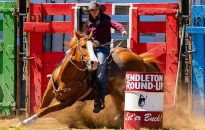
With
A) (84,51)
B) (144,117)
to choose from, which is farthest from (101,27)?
(144,117)

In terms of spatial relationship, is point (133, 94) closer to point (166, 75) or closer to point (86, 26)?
point (86, 26)

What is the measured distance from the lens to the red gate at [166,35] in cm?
1133

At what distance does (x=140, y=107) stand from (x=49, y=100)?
5.76 feet

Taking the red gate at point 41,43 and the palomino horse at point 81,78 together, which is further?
the red gate at point 41,43

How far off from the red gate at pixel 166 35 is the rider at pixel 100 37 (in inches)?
68.9

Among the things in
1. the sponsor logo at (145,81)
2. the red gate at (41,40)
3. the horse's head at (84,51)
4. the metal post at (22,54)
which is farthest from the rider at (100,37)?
the metal post at (22,54)

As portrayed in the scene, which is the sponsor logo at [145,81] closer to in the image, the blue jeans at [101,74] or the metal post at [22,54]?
the blue jeans at [101,74]

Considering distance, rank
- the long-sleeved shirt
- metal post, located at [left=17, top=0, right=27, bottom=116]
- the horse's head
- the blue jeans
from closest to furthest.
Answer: the horse's head → the blue jeans → the long-sleeved shirt → metal post, located at [left=17, top=0, right=27, bottom=116]

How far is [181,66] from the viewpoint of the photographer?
11328mm

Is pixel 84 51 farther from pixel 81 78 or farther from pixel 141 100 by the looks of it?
pixel 141 100

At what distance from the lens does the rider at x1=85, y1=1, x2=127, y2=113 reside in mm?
9344

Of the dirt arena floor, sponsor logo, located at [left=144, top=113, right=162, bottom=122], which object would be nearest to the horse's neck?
the dirt arena floor

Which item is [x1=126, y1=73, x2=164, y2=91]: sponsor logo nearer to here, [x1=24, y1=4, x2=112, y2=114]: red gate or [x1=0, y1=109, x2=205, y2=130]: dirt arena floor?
[x1=0, y1=109, x2=205, y2=130]: dirt arena floor

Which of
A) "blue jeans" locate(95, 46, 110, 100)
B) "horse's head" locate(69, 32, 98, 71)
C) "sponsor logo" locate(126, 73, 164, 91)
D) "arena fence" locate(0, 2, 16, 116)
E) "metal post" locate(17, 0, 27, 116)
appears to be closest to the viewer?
"sponsor logo" locate(126, 73, 164, 91)
